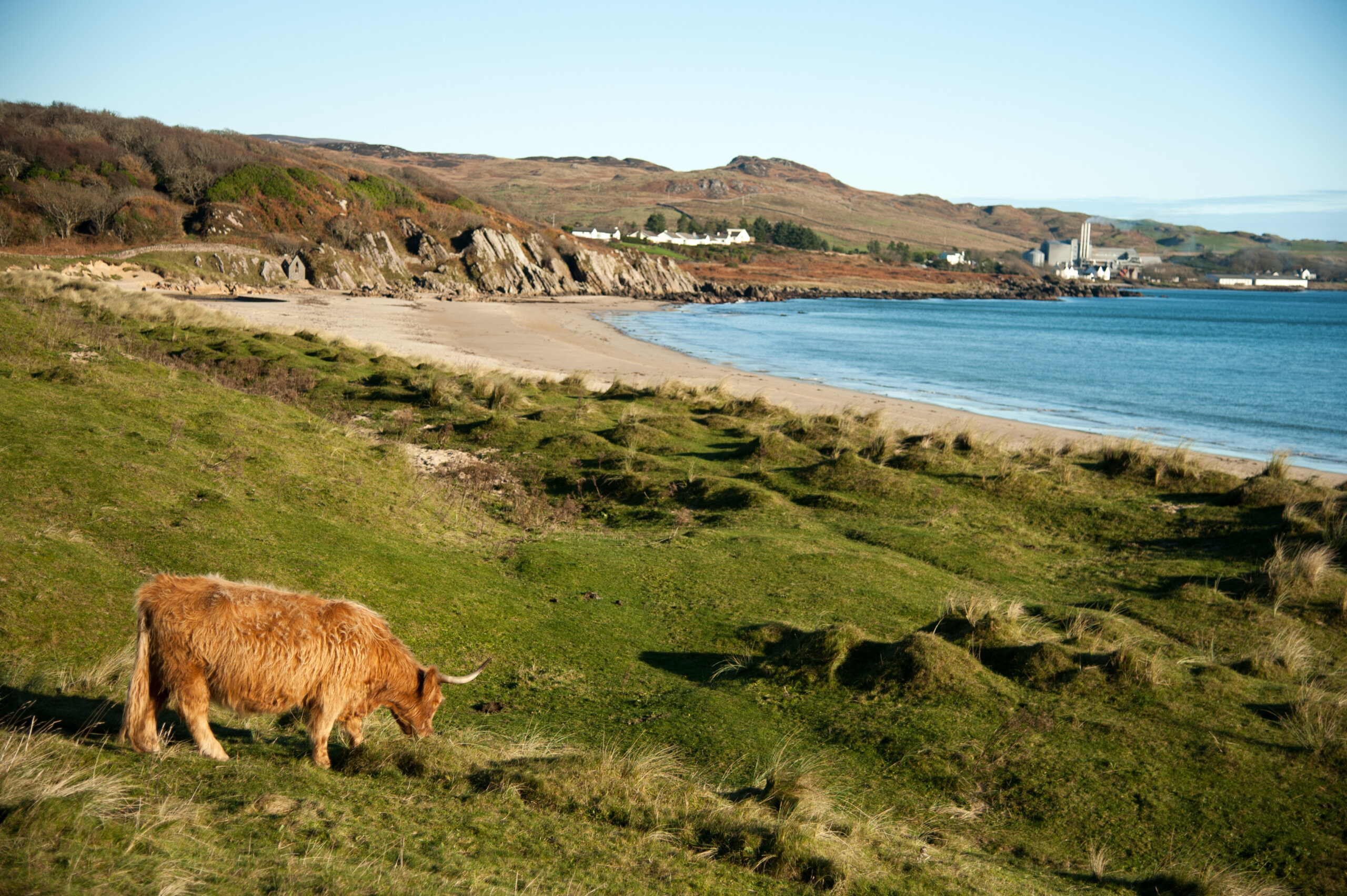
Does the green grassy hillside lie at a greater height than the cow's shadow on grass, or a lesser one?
greater

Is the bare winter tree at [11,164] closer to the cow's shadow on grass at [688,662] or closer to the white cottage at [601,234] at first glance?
the cow's shadow on grass at [688,662]

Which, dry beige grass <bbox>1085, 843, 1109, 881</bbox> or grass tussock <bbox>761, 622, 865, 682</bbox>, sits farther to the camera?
grass tussock <bbox>761, 622, 865, 682</bbox>

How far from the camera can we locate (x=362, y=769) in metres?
5.26

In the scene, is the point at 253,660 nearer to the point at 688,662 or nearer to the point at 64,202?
the point at 688,662

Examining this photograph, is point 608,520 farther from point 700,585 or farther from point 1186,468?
point 1186,468

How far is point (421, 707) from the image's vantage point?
5.77 m

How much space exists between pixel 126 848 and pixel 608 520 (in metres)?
10.6

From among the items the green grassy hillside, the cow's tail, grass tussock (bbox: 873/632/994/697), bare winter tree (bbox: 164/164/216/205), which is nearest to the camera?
the green grassy hillside

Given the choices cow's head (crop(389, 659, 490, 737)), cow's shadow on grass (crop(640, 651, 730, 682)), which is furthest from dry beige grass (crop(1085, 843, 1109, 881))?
cow's head (crop(389, 659, 490, 737))

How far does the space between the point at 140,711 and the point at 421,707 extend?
165 centimetres

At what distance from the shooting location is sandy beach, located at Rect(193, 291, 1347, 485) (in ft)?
95.7

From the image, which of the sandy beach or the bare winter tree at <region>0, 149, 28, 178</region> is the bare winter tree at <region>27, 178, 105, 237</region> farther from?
the sandy beach

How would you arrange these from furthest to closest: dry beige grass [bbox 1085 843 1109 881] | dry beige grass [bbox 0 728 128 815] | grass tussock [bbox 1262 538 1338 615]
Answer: grass tussock [bbox 1262 538 1338 615], dry beige grass [bbox 1085 843 1109 881], dry beige grass [bbox 0 728 128 815]

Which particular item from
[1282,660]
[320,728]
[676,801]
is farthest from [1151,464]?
[320,728]
